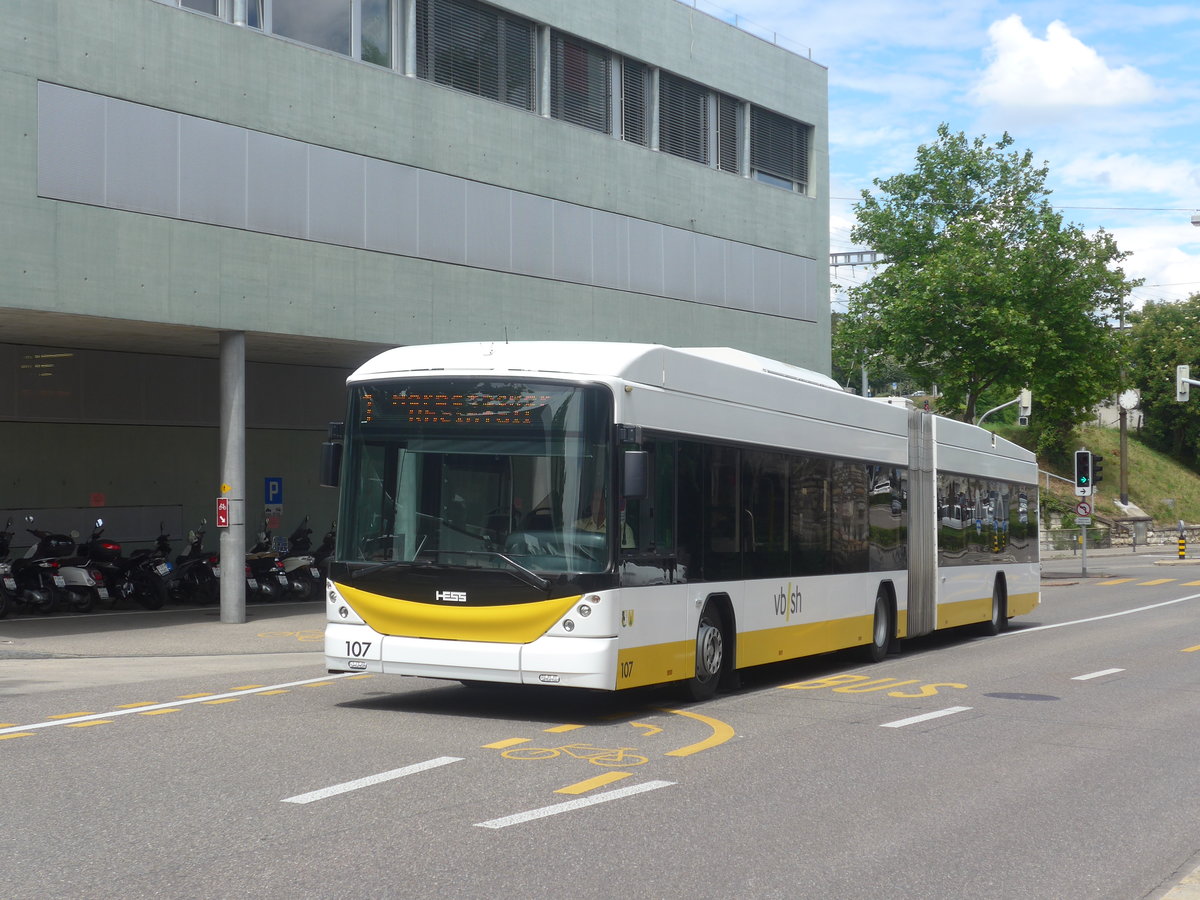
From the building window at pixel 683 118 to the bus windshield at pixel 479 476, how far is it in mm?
21852

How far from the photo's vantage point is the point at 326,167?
79.0 feet

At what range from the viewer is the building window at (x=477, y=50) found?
26375 mm

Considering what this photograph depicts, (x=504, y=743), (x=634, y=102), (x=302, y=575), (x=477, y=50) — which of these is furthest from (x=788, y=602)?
(x=634, y=102)

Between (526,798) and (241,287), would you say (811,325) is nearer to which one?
(241,287)

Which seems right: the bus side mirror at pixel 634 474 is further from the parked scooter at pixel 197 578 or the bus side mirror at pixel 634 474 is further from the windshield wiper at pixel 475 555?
the parked scooter at pixel 197 578

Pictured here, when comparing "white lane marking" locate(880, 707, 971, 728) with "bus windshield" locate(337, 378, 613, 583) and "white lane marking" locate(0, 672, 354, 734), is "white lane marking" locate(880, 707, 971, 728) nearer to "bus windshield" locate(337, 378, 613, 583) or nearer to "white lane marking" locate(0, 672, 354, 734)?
"bus windshield" locate(337, 378, 613, 583)

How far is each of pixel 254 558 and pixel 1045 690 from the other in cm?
1607

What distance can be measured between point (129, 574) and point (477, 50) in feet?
38.2

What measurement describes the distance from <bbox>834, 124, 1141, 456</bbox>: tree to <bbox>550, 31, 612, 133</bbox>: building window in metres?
15.3

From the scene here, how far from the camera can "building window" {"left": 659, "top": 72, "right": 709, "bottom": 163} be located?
32219 millimetres

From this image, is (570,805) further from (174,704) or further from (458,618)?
(174,704)

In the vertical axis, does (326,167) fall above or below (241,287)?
above

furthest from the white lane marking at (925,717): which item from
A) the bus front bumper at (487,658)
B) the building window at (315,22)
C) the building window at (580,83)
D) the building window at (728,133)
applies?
the building window at (728,133)

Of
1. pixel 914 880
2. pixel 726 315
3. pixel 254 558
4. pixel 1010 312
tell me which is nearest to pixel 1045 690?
pixel 914 880
